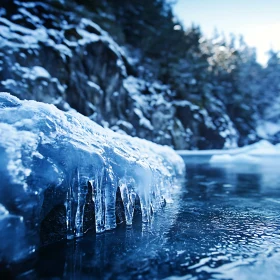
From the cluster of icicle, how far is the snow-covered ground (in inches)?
586

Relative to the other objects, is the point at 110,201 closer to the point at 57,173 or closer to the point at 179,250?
the point at 57,173

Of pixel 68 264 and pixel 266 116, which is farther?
pixel 266 116

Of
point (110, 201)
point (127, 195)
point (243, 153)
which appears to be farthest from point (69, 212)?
point (243, 153)

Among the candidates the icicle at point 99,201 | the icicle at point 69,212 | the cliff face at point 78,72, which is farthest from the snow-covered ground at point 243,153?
the icicle at point 69,212

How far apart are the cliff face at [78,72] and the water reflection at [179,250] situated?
12.3m

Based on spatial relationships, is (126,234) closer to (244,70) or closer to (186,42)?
(186,42)

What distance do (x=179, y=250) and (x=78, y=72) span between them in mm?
16352

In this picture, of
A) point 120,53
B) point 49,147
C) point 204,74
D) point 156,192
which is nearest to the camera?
point 49,147

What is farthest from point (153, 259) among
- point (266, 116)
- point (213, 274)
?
point (266, 116)

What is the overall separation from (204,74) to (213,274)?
113 ft

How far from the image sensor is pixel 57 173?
2994 millimetres

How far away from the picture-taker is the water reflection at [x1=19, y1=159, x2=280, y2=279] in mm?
2396

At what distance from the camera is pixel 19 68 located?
13945mm

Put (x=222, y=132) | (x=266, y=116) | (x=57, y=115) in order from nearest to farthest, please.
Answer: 1. (x=57, y=115)
2. (x=222, y=132)
3. (x=266, y=116)
